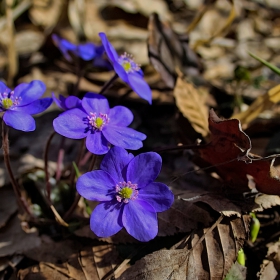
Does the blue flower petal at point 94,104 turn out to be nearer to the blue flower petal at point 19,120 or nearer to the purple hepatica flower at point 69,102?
the purple hepatica flower at point 69,102

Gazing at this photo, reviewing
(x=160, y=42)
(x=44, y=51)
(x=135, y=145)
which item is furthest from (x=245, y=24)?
(x=135, y=145)

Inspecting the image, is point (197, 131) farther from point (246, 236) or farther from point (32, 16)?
point (32, 16)

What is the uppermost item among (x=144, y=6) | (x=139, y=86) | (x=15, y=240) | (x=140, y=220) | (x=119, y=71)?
(x=119, y=71)

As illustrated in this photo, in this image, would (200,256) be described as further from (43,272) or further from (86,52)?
(86,52)

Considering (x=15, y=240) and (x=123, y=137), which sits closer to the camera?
(x=123, y=137)

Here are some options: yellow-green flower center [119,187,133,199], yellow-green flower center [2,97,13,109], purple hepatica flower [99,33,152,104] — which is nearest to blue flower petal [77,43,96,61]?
purple hepatica flower [99,33,152,104]

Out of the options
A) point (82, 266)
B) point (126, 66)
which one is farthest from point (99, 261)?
point (126, 66)

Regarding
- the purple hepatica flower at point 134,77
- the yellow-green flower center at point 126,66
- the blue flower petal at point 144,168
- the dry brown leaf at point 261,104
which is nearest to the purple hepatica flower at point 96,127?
the blue flower petal at point 144,168
